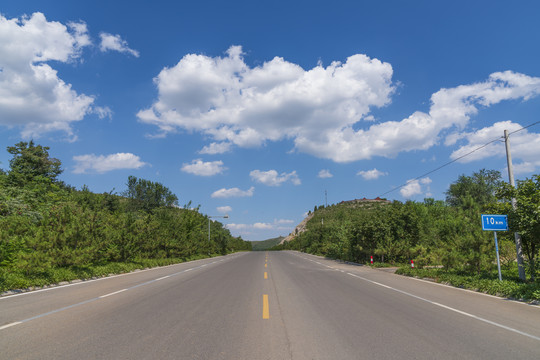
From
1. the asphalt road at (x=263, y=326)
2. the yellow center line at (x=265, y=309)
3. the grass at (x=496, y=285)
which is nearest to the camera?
the asphalt road at (x=263, y=326)

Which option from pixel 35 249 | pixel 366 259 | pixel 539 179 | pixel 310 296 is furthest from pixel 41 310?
pixel 366 259

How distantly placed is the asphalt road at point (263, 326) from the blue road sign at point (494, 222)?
330 centimetres

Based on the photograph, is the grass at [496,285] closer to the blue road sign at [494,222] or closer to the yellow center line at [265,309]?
the blue road sign at [494,222]

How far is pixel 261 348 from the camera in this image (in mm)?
4992

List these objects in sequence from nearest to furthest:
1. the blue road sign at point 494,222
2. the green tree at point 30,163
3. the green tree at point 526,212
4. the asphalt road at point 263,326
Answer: the asphalt road at point 263,326, the green tree at point 526,212, the blue road sign at point 494,222, the green tree at point 30,163

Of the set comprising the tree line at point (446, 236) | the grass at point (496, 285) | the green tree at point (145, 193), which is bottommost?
the grass at point (496, 285)

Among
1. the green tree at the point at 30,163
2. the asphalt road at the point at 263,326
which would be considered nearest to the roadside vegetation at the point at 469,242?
the asphalt road at the point at 263,326

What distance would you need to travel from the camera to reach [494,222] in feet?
40.9

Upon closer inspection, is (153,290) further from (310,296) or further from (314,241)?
(314,241)

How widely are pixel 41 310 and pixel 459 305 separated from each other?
11397 millimetres

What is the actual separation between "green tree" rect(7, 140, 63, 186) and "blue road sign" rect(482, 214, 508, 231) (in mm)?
49280

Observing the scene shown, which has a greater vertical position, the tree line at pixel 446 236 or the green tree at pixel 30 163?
the green tree at pixel 30 163

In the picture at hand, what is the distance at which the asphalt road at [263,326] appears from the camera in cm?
481

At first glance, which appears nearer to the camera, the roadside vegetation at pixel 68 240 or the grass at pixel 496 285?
the grass at pixel 496 285
